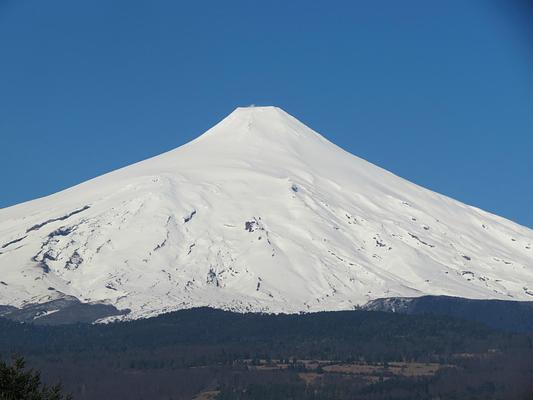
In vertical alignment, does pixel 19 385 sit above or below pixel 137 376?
below

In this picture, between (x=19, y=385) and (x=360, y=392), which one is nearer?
(x=19, y=385)

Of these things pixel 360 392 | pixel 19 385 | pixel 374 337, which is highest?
pixel 374 337

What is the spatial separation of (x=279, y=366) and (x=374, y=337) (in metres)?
24.1

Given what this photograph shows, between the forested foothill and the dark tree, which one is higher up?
the forested foothill

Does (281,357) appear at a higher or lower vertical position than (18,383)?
higher

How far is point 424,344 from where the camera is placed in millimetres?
181625

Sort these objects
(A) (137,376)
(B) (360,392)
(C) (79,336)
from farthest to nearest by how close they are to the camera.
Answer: (C) (79,336) < (A) (137,376) < (B) (360,392)

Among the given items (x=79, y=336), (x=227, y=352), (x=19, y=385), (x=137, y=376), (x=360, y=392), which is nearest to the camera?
(x=19, y=385)

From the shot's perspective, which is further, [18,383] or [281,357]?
[281,357]

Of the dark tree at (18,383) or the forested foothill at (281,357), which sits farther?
the forested foothill at (281,357)

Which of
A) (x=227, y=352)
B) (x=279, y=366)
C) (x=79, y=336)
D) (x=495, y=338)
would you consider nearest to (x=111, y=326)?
(x=79, y=336)

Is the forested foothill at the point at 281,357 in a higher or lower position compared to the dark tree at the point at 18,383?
higher

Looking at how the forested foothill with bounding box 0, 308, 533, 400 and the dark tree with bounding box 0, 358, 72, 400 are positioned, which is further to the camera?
the forested foothill with bounding box 0, 308, 533, 400

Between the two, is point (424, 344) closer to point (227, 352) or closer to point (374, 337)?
point (374, 337)
